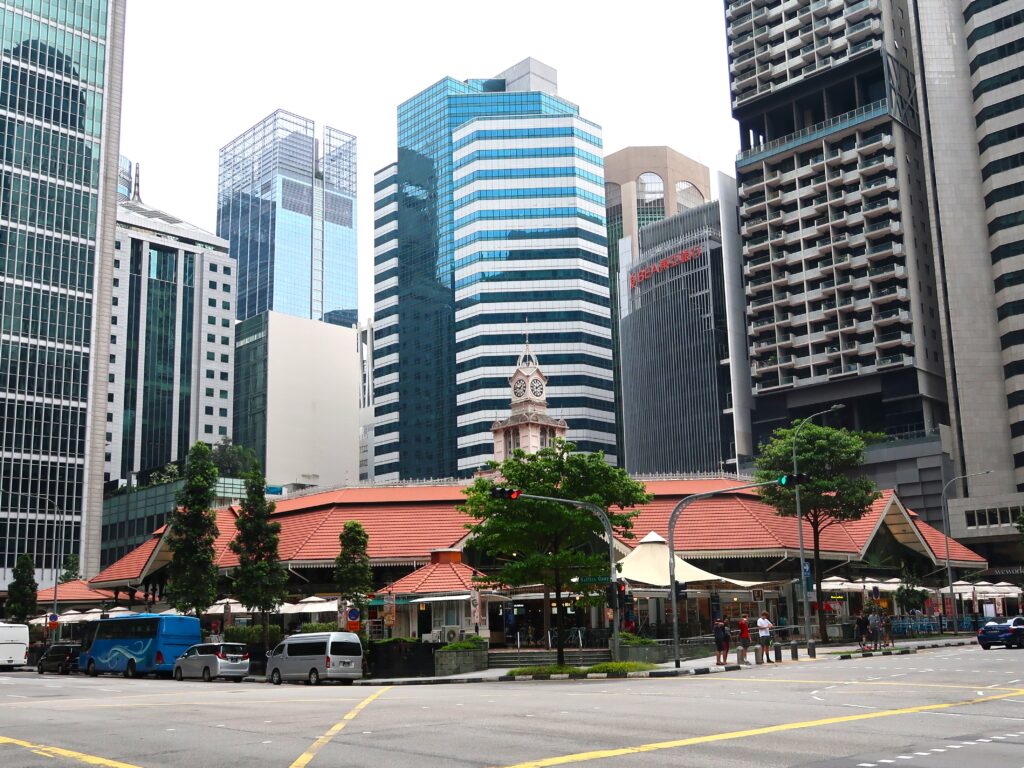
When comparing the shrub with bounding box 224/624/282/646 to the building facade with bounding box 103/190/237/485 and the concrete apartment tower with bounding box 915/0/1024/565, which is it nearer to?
the concrete apartment tower with bounding box 915/0/1024/565

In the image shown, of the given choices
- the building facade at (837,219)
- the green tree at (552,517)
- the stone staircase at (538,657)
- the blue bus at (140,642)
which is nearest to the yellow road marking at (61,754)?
the green tree at (552,517)

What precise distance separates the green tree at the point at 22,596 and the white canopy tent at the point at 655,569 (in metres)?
47.4

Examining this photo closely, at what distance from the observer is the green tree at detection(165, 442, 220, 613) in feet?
187

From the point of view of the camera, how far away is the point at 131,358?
16700cm

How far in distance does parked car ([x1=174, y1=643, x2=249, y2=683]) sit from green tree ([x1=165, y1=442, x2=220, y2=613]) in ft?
29.7

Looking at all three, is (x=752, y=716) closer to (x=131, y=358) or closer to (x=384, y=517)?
(x=384, y=517)

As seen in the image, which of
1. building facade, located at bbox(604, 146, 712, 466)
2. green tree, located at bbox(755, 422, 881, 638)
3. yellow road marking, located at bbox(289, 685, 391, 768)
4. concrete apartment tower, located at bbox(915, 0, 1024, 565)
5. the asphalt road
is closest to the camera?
yellow road marking, located at bbox(289, 685, 391, 768)

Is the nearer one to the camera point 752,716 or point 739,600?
point 752,716

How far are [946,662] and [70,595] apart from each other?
64.0 m

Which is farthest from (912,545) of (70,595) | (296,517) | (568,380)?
(568,380)

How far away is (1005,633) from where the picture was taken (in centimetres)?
4781

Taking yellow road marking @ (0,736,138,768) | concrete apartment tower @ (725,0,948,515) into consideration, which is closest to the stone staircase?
yellow road marking @ (0,736,138,768)

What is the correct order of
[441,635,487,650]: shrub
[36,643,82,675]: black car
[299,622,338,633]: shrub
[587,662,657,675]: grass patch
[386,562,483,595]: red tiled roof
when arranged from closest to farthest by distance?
1. [587,662,657,675]: grass patch
2. [441,635,487,650]: shrub
3. [299,622,338,633]: shrub
4. [386,562,483,595]: red tiled roof
5. [36,643,82,675]: black car

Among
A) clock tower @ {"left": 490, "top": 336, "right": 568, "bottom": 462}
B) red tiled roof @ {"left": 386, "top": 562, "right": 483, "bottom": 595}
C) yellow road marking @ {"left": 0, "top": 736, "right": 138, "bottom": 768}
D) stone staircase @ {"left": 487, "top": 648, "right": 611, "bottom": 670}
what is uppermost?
clock tower @ {"left": 490, "top": 336, "right": 568, "bottom": 462}
